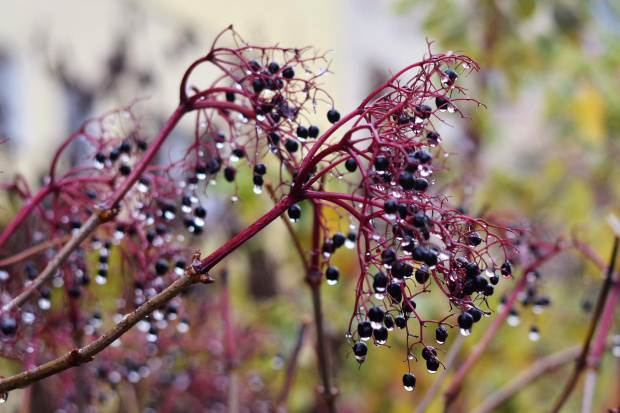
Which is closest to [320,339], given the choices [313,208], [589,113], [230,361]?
[313,208]

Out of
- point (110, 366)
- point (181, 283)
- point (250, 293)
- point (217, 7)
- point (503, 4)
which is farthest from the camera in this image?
point (217, 7)

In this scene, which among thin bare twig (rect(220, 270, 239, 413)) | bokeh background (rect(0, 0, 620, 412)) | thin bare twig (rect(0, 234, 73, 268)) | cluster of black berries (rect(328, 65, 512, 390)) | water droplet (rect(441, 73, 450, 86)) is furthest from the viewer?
bokeh background (rect(0, 0, 620, 412))

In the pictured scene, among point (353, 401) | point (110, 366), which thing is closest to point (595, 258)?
point (110, 366)

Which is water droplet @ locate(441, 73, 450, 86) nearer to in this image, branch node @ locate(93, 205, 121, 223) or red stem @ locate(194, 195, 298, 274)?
red stem @ locate(194, 195, 298, 274)

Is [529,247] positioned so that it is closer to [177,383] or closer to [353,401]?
[177,383]

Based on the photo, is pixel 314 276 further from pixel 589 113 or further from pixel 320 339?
pixel 589 113

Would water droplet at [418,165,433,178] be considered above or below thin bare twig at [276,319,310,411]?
below

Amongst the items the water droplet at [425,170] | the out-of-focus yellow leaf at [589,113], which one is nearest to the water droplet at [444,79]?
the water droplet at [425,170]

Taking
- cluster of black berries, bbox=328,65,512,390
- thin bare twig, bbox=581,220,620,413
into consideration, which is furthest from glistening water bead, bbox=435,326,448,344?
thin bare twig, bbox=581,220,620,413

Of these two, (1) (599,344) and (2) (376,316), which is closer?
(2) (376,316)
